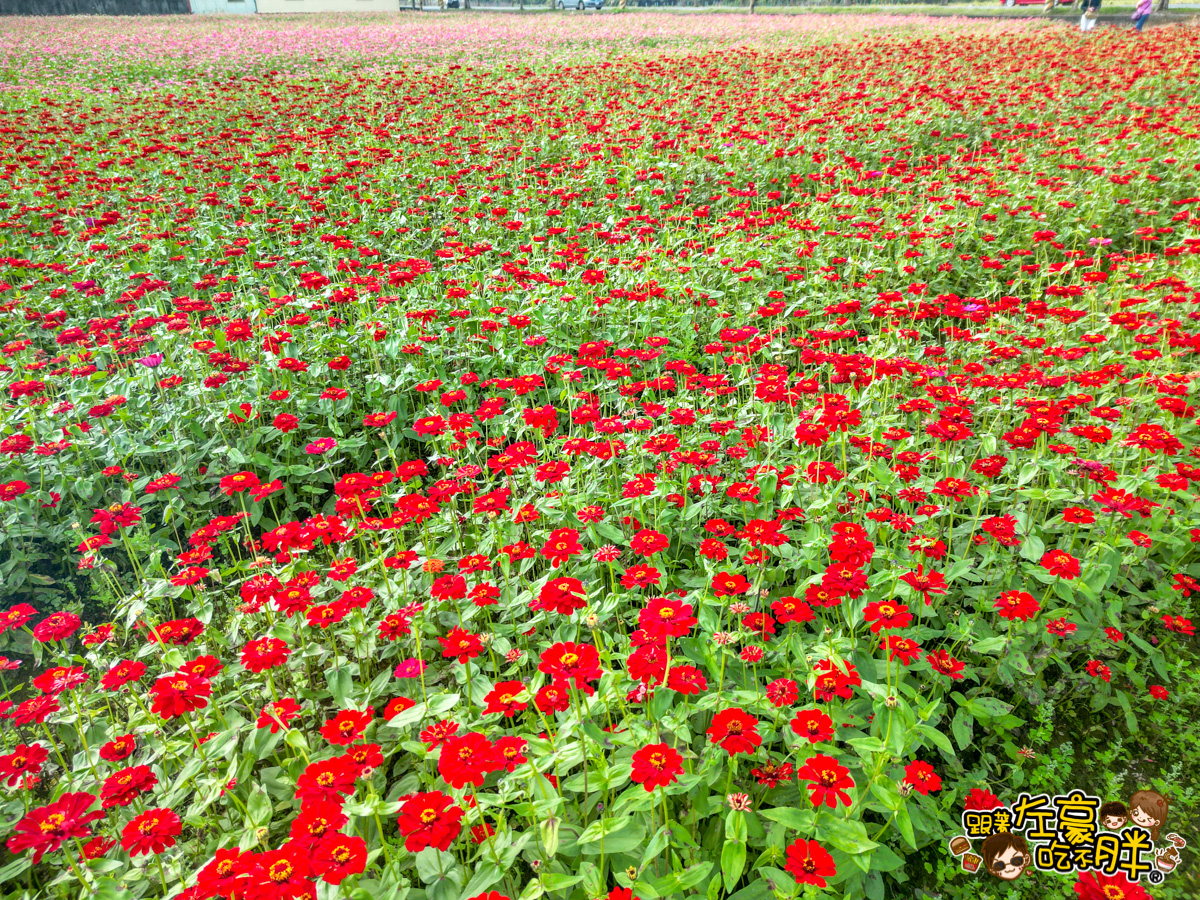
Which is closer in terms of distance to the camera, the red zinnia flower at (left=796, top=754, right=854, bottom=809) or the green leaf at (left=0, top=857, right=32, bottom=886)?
the red zinnia flower at (left=796, top=754, right=854, bottom=809)

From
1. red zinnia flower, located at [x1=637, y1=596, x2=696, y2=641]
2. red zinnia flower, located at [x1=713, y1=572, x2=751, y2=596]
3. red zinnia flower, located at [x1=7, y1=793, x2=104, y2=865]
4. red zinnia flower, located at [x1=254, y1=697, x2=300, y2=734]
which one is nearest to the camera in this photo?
red zinnia flower, located at [x1=7, y1=793, x2=104, y2=865]

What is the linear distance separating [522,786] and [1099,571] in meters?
2.32

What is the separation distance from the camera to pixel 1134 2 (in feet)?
96.4

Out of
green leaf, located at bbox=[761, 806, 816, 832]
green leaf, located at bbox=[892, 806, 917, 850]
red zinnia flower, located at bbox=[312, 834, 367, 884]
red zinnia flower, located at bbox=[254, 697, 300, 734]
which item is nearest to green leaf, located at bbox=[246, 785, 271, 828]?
red zinnia flower, located at bbox=[254, 697, 300, 734]

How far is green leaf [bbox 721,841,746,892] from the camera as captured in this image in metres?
1.62

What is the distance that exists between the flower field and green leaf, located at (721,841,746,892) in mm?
37

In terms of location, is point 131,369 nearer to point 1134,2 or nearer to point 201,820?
point 201,820

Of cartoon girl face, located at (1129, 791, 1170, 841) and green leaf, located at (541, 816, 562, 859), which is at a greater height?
green leaf, located at (541, 816, 562, 859)

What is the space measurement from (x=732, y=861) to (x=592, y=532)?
1449mm

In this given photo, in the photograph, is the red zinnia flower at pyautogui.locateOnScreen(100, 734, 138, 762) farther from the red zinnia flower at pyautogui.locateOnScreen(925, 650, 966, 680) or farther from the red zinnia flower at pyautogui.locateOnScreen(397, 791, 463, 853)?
the red zinnia flower at pyautogui.locateOnScreen(925, 650, 966, 680)

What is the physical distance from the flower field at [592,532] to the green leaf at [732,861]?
1.5 inches

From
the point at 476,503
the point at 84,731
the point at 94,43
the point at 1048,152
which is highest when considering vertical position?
the point at 94,43

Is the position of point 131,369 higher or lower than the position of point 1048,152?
lower

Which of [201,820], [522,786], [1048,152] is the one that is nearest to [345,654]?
[201,820]
